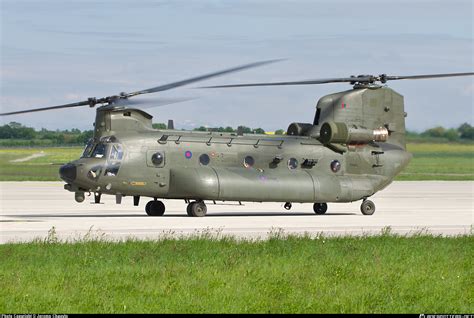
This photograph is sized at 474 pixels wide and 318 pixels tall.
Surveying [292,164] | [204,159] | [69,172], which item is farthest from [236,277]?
[292,164]

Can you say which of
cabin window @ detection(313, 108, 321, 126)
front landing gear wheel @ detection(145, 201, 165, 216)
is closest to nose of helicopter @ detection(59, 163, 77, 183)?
front landing gear wheel @ detection(145, 201, 165, 216)

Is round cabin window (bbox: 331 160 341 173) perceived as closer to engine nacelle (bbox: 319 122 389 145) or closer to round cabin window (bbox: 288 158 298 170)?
engine nacelle (bbox: 319 122 389 145)

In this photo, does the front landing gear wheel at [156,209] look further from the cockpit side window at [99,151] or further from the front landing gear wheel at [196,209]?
the cockpit side window at [99,151]

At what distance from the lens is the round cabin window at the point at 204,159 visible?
110 feet

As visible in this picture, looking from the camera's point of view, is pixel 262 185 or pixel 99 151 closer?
pixel 99 151

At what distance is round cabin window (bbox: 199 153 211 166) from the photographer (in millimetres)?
33531

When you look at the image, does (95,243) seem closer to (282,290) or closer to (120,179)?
(282,290)

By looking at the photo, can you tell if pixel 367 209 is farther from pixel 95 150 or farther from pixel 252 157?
pixel 95 150

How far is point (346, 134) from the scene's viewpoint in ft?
117

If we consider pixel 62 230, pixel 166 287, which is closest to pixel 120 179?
pixel 62 230

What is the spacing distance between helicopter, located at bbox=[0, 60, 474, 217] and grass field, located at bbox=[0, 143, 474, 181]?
929 inches

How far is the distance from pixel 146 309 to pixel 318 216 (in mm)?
21409

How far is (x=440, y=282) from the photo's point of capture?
16641 millimetres

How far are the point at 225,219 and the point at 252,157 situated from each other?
9.99 feet
